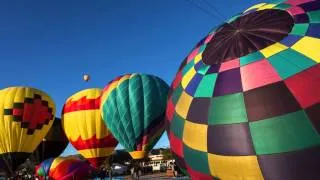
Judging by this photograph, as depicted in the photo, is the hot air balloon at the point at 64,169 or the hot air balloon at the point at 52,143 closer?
the hot air balloon at the point at 64,169

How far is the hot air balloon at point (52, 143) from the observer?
2945cm

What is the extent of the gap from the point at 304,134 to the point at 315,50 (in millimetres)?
1506

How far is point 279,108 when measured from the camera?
23.2 ft

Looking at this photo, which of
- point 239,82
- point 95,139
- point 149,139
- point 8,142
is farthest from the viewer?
point 95,139

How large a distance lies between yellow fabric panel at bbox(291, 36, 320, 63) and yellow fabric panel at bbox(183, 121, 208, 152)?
2.19 meters

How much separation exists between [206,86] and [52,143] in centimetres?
2360

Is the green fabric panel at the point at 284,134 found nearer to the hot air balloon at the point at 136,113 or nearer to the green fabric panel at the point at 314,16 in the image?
the green fabric panel at the point at 314,16

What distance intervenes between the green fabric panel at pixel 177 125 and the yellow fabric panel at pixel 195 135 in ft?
0.51

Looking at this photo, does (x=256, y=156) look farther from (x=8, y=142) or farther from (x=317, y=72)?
(x=8, y=142)

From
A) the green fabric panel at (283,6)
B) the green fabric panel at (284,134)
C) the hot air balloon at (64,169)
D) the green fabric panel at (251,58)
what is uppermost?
the green fabric panel at (283,6)

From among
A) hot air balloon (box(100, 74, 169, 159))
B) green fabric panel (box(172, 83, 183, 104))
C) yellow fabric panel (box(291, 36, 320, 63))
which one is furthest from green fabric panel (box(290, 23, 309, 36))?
hot air balloon (box(100, 74, 169, 159))

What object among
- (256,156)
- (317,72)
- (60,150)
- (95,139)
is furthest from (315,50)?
(60,150)

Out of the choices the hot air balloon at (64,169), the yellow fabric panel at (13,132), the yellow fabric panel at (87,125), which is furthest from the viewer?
the yellow fabric panel at (87,125)

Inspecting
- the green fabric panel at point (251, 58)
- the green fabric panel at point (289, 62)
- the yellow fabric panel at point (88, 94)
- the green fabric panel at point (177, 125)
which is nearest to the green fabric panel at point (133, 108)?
the yellow fabric panel at point (88, 94)
